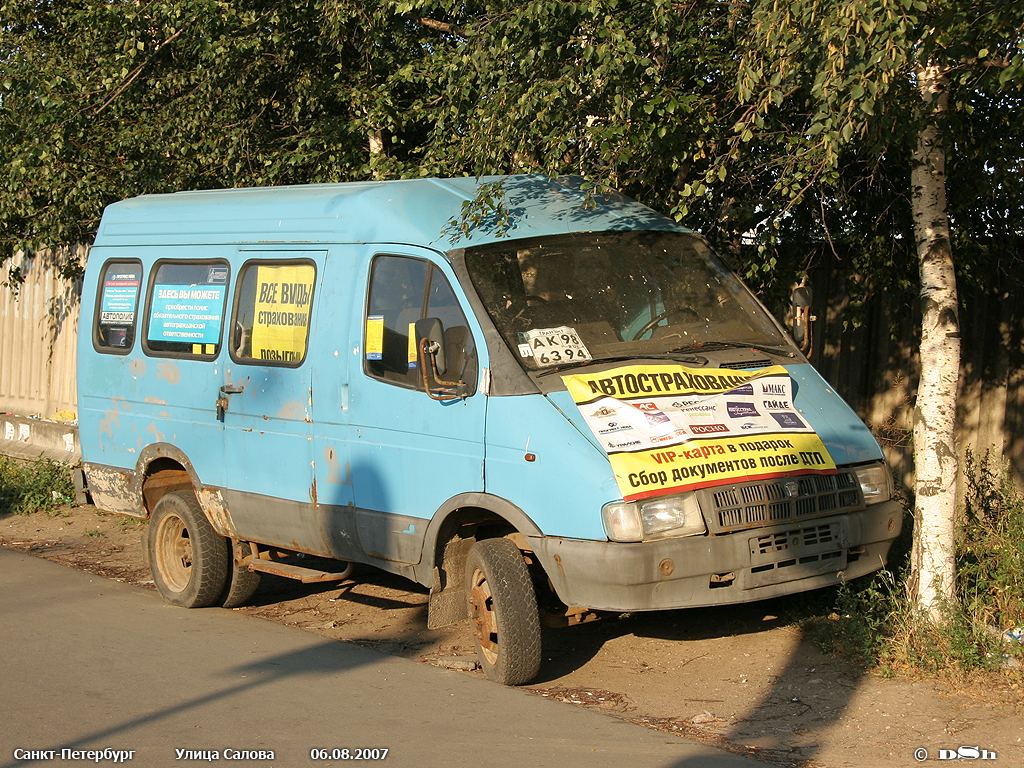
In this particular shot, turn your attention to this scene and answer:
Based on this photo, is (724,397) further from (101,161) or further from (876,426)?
(101,161)

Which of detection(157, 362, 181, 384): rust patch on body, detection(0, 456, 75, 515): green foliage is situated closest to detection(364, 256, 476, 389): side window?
detection(157, 362, 181, 384): rust patch on body

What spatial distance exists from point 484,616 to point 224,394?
8.06 feet

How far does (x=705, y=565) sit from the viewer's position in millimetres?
5812

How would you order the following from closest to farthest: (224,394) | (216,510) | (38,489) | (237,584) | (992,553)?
(992,553)
(224,394)
(216,510)
(237,584)
(38,489)

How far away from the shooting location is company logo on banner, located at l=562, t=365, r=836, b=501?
5848mm

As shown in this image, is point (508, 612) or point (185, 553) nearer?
point (508, 612)

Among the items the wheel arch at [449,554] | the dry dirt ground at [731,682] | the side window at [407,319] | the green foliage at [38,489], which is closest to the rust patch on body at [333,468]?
the side window at [407,319]

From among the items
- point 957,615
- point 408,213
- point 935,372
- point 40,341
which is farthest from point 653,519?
point 40,341

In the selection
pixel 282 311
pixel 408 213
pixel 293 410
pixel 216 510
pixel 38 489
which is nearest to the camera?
pixel 408 213

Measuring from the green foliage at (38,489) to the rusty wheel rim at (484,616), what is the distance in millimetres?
6621

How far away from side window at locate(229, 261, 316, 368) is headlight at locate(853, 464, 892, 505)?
3.20 metres

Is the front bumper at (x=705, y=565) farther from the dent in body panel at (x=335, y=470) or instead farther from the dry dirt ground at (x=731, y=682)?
the dent in body panel at (x=335, y=470)

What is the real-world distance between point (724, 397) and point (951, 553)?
1507 mm

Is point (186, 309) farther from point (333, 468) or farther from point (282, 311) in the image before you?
point (333, 468)
